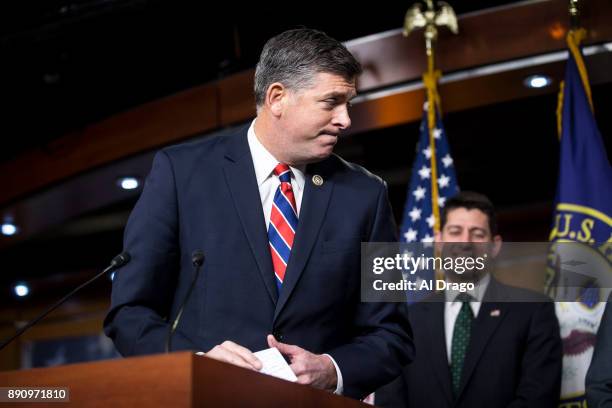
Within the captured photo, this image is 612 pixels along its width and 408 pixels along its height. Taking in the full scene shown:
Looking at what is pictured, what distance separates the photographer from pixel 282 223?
7.23 feet

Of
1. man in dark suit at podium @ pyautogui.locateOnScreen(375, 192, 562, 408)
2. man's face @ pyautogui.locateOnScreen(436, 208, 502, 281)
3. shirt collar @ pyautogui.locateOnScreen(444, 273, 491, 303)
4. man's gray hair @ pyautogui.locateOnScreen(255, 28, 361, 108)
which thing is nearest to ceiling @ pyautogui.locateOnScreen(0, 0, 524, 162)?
man's face @ pyautogui.locateOnScreen(436, 208, 502, 281)

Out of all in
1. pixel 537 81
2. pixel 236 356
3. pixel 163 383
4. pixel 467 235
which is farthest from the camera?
pixel 537 81

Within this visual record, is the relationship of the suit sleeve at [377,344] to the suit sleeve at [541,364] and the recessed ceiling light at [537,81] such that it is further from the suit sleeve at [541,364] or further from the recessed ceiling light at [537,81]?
the recessed ceiling light at [537,81]

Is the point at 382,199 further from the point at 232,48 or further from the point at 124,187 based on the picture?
the point at 124,187

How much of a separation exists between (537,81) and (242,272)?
2995 mm

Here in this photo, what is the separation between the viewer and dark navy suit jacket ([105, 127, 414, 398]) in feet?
6.81

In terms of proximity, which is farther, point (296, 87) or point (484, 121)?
point (484, 121)

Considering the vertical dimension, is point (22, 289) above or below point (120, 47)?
below

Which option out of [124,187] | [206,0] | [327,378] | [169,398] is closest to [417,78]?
[206,0]

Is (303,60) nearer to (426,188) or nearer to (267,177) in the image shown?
(267,177)

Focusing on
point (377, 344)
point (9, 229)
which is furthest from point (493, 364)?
point (9, 229)

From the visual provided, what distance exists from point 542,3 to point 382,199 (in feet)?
8.16

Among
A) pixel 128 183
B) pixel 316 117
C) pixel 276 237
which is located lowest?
pixel 276 237

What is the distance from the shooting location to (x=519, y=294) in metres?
3.68
